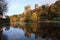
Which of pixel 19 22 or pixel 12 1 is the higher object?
pixel 12 1

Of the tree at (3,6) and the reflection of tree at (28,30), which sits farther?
the tree at (3,6)

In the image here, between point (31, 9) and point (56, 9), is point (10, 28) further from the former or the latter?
point (56, 9)

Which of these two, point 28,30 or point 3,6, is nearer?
point 28,30

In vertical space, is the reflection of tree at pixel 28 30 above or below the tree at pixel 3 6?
below

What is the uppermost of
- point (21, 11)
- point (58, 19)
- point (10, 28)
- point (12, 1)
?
point (12, 1)

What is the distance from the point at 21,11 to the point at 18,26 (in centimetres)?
44

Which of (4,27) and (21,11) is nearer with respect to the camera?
(21,11)

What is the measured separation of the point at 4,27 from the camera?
12.8 feet

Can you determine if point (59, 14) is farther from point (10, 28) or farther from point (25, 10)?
point (10, 28)

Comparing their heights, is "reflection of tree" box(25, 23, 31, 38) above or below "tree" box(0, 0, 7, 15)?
below

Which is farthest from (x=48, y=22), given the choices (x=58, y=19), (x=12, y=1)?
(x=12, y=1)

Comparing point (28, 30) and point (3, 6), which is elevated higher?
point (3, 6)

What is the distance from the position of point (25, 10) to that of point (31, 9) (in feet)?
0.56

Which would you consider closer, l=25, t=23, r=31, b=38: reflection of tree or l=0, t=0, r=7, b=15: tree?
l=25, t=23, r=31, b=38: reflection of tree
